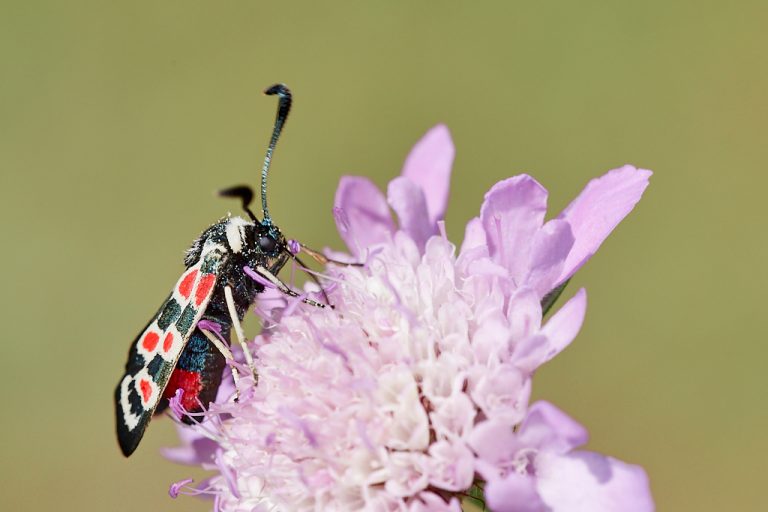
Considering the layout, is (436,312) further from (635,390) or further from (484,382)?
(635,390)

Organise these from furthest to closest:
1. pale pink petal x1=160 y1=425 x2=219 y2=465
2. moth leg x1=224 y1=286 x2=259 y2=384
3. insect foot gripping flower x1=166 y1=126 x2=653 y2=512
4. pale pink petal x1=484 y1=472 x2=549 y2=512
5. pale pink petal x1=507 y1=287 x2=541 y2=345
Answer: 1. pale pink petal x1=160 y1=425 x2=219 y2=465
2. moth leg x1=224 y1=286 x2=259 y2=384
3. pale pink petal x1=507 y1=287 x2=541 y2=345
4. insect foot gripping flower x1=166 y1=126 x2=653 y2=512
5. pale pink petal x1=484 y1=472 x2=549 y2=512

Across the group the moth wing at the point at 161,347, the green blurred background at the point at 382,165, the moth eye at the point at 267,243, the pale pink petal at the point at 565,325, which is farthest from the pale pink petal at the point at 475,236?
the green blurred background at the point at 382,165

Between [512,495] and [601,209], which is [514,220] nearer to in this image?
[601,209]

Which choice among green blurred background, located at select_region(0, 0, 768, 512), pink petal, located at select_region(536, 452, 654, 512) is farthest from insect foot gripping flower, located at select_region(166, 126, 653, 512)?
green blurred background, located at select_region(0, 0, 768, 512)

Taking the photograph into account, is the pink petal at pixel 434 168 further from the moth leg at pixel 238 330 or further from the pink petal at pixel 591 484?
the pink petal at pixel 591 484

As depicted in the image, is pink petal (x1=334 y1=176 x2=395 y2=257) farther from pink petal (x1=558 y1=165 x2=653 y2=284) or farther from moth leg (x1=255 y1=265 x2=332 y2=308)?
pink petal (x1=558 y1=165 x2=653 y2=284)

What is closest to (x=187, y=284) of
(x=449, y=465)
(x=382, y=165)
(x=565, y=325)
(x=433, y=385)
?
(x=433, y=385)
